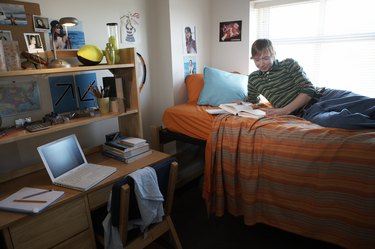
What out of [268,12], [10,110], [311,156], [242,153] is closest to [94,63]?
[10,110]

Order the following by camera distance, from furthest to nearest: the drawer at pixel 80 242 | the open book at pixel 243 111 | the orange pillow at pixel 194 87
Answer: the orange pillow at pixel 194 87
the open book at pixel 243 111
the drawer at pixel 80 242

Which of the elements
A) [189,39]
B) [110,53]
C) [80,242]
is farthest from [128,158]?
[189,39]

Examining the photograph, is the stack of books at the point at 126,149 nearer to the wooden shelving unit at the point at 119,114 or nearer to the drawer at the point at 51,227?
the wooden shelving unit at the point at 119,114

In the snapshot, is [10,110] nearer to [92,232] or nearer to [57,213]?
[57,213]

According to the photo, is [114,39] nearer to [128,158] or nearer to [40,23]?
[40,23]

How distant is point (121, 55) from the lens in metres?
1.86

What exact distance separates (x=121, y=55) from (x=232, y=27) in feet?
4.60

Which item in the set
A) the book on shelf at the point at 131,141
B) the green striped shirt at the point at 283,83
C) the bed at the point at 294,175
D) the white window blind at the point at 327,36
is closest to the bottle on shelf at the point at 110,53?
the book on shelf at the point at 131,141

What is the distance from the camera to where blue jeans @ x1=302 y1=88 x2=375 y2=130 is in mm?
1471

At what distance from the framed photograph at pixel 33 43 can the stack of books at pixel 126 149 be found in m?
0.73

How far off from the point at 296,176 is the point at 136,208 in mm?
941

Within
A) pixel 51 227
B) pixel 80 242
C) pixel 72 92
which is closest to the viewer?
pixel 51 227

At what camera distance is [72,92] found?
1.87 m

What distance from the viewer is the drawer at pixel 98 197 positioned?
1.41 m
